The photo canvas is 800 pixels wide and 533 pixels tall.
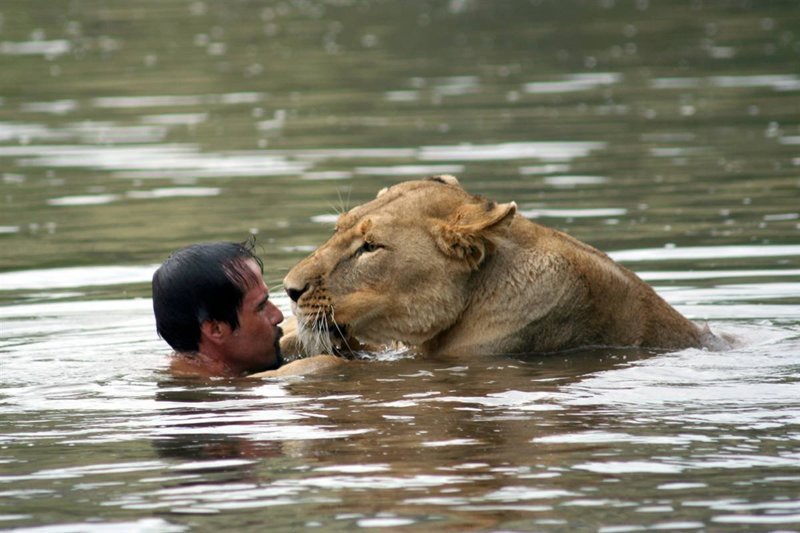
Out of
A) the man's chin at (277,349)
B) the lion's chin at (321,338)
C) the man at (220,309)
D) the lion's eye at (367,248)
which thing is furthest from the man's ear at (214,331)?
the lion's eye at (367,248)

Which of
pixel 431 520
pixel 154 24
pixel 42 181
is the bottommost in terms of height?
pixel 431 520

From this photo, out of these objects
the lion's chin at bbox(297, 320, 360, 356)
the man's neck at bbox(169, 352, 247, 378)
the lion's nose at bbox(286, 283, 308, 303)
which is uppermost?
the lion's nose at bbox(286, 283, 308, 303)

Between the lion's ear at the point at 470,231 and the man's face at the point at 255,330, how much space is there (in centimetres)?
100

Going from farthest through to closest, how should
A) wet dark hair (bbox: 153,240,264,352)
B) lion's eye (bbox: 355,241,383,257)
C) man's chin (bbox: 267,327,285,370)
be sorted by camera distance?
man's chin (bbox: 267,327,285,370), wet dark hair (bbox: 153,240,264,352), lion's eye (bbox: 355,241,383,257)

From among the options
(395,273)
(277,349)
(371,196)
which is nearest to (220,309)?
(277,349)

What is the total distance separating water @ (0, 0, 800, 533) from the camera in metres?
6.62

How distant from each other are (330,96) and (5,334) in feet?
47.6

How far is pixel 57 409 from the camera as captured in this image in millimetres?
8492

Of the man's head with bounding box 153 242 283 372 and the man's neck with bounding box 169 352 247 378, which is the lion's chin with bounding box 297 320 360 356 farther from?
the man's neck with bounding box 169 352 247 378

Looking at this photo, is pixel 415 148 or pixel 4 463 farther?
pixel 415 148

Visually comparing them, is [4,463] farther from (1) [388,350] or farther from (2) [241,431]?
(1) [388,350]

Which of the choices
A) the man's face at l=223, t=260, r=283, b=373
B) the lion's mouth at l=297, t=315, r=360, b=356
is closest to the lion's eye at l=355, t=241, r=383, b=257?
the lion's mouth at l=297, t=315, r=360, b=356

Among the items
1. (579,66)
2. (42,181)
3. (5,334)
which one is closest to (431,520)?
(5,334)

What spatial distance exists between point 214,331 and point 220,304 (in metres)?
0.17
